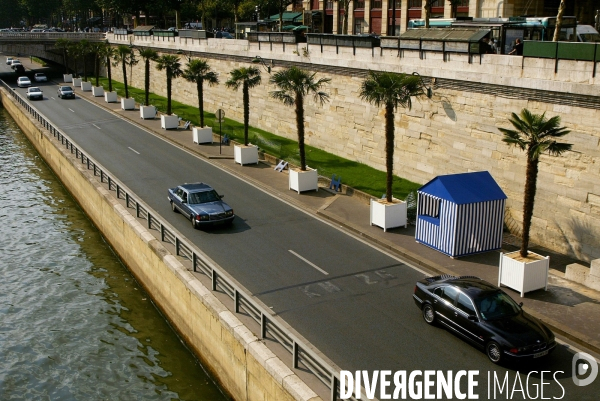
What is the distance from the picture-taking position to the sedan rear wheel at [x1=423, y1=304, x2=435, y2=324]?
17422mm

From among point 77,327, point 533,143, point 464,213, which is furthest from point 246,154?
point 533,143

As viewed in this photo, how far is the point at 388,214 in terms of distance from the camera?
25.7 meters

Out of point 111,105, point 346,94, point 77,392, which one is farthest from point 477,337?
point 111,105

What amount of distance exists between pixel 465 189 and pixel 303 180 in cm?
1037

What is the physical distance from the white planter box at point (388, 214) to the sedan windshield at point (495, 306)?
9.43 meters

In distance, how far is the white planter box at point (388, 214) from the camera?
2564 cm

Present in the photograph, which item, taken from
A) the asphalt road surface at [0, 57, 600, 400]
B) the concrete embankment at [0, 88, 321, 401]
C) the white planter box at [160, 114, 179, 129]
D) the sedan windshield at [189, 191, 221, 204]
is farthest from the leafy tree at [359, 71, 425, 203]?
the white planter box at [160, 114, 179, 129]

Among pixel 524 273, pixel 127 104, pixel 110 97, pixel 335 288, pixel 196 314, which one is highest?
pixel 110 97

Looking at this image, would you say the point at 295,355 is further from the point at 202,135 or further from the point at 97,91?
the point at 97,91

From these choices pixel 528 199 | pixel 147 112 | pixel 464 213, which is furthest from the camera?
pixel 147 112

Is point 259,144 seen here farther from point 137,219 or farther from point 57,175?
point 137,219

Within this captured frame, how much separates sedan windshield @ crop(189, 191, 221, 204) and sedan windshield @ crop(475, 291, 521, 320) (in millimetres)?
13678

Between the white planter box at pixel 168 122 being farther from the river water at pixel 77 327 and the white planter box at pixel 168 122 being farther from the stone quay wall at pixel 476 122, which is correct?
the river water at pixel 77 327

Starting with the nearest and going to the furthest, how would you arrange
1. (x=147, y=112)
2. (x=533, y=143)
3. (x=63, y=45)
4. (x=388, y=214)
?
(x=533, y=143), (x=388, y=214), (x=147, y=112), (x=63, y=45)
